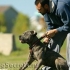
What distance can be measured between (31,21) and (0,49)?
6229 cm

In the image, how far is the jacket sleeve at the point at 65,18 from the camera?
23.9 ft

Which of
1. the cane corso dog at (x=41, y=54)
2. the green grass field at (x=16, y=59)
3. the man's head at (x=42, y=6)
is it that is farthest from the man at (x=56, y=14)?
the green grass field at (x=16, y=59)

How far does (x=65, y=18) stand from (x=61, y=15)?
0.10 m

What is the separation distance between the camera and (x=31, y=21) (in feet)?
262

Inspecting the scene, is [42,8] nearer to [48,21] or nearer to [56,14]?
[56,14]

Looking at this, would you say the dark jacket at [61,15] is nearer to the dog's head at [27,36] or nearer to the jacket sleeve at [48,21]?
the jacket sleeve at [48,21]

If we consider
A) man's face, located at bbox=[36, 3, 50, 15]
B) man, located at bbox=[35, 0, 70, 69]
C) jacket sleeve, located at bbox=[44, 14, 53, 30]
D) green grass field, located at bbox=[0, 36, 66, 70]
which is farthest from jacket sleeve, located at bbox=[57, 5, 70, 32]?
green grass field, located at bbox=[0, 36, 66, 70]

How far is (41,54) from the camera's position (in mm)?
7562

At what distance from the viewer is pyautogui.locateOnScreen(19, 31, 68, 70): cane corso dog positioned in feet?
24.8

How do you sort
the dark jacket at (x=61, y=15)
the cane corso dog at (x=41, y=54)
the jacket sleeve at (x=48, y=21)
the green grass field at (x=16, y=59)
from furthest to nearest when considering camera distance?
the green grass field at (x=16, y=59) < the jacket sleeve at (x=48, y=21) < the cane corso dog at (x=41, y=54) < the dark jacket at (x=61, y=15)

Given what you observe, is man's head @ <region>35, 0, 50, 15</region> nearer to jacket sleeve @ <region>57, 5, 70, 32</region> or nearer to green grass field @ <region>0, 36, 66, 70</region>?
jacket sleeve @ <region>57, 5, 70, 32</region>

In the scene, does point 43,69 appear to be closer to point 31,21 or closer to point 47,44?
point 47,44

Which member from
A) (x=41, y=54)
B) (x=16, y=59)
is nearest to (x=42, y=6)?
(x=41, y=54)

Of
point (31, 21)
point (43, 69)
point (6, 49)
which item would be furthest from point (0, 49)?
point (31, 21)
